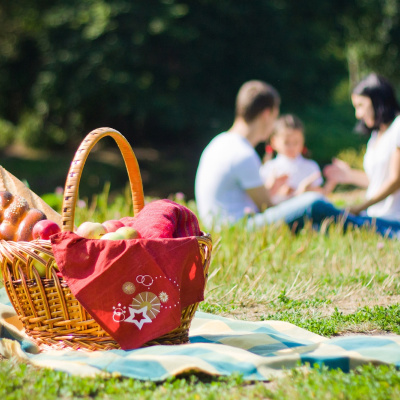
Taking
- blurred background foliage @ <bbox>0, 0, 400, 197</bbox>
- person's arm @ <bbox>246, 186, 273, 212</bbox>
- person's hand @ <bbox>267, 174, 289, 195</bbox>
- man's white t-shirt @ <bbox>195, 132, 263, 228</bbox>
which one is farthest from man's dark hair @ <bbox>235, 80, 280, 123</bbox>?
blurred background foliage @ <bbox>0, 0, 400, 197</bbox>

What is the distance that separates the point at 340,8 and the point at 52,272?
61.0ft

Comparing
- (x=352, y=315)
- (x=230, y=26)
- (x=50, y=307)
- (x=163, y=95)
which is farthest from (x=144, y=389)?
(x=230, y=26)

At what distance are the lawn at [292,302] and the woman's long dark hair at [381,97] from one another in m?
1.19

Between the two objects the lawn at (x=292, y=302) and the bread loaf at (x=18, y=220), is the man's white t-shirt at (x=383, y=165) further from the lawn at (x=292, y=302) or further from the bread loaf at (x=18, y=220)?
the bread loaf at (x=18, y=220)

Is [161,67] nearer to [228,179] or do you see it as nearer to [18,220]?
[228,179]

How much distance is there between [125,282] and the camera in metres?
2.45

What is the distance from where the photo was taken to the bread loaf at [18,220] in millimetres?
2785

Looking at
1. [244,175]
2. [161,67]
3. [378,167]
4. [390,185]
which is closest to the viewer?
[244,175]

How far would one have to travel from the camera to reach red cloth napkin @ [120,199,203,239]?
8.68 ft

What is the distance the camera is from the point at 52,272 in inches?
99.7

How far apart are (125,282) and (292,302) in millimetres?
1420

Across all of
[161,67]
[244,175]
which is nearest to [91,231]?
[244,175]

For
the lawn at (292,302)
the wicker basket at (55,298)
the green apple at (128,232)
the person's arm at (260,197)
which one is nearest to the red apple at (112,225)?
the green apple at (128,232)

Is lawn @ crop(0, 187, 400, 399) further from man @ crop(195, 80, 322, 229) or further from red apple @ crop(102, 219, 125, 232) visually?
red apple @ crop(102, 219, 125, 232)
